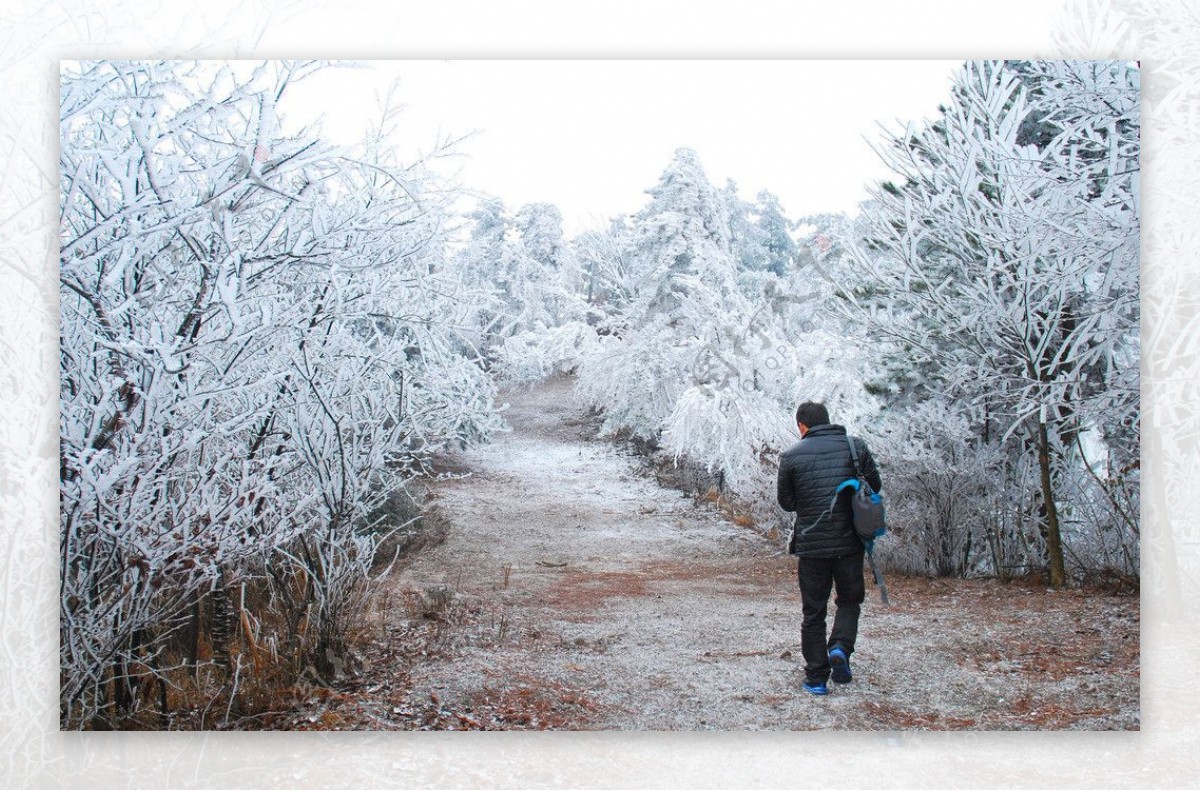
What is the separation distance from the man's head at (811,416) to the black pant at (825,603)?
499 mm

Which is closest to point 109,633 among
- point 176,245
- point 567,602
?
point 176,245

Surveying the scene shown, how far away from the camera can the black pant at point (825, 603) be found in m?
3.36

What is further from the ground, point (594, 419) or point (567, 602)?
point (594, 419)

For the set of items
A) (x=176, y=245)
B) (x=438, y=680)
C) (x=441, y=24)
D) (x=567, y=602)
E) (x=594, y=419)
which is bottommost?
(x=438, y=680)

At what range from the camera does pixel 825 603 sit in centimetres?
337

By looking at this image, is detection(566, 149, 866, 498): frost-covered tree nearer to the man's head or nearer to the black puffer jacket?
the man's head

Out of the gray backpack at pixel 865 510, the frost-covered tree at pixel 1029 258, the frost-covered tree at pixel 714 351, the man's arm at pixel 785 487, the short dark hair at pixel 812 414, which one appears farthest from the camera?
the frost-covered tree at pixel 714 351

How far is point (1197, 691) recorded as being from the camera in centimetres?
368

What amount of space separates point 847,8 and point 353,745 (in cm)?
349

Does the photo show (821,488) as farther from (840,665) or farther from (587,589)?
(587,589)

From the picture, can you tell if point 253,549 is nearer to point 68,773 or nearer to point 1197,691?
point 68,773

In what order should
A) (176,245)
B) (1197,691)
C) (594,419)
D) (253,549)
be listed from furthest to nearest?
1. (594,419)
2. (1197,691)
3. (253,549)
4. (176,245)

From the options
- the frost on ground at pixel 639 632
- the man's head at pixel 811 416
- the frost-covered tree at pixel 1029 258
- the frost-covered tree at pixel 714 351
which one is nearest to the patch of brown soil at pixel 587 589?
the frost on ground at pixel 639 632

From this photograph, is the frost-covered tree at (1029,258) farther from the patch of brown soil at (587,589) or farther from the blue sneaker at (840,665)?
the patch of brown soil at (587,589)
